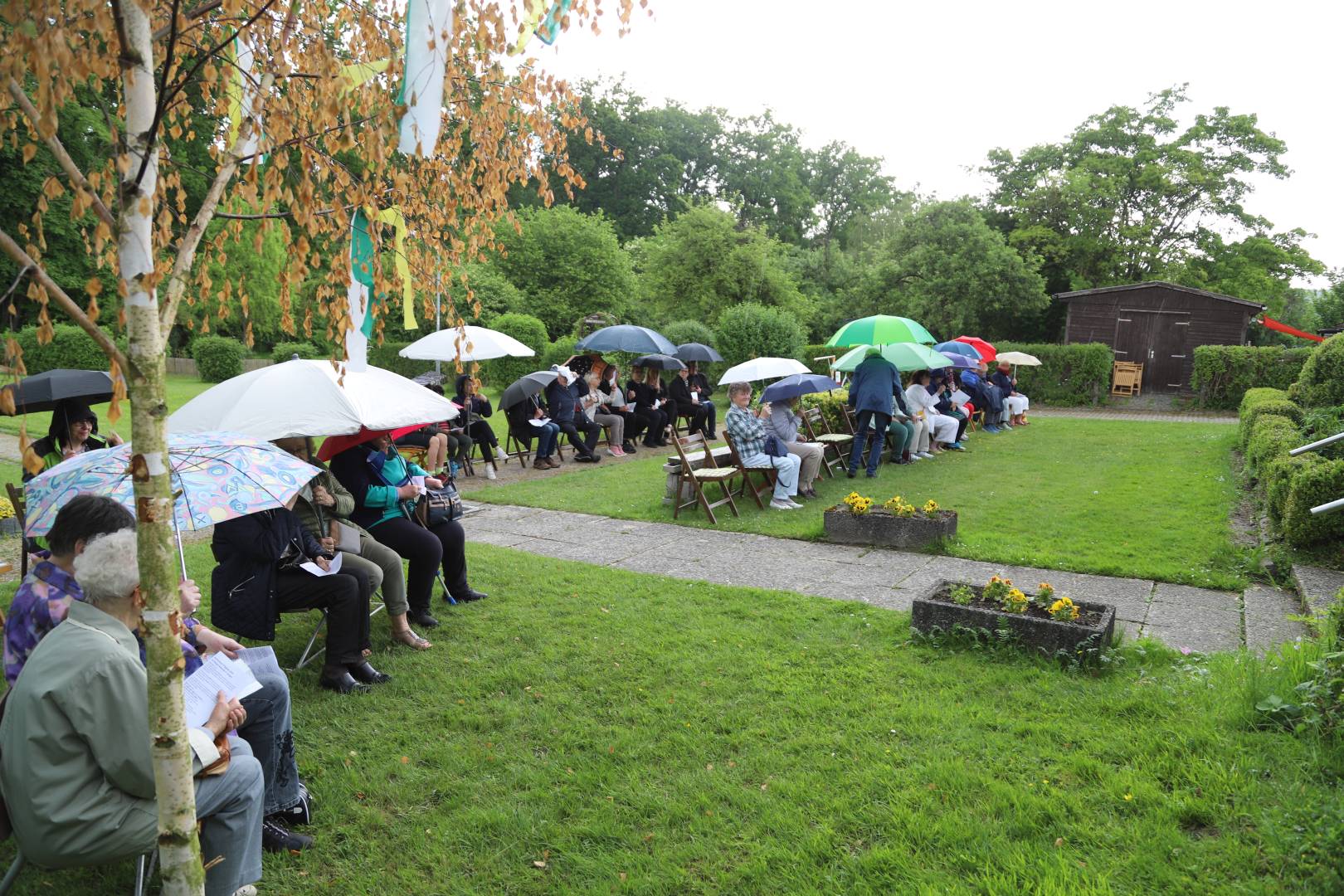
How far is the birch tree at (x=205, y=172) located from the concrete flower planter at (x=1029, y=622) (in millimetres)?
3445

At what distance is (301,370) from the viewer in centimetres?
520

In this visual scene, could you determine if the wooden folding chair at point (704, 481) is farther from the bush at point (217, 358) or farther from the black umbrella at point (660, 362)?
the bush at point (217, 358)

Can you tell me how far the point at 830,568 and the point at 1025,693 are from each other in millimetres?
2899

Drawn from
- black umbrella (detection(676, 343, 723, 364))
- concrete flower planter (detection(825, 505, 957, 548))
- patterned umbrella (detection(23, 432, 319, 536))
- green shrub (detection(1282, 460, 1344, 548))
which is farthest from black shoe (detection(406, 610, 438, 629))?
black umbrella (detection(676, 343, 723, 364))

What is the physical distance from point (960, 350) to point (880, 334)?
6339mm

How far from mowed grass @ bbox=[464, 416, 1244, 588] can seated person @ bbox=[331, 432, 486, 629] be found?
3.95 m

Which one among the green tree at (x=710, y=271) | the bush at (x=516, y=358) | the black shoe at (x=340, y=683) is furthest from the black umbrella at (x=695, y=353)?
the black shoe at (x=340, y=683)

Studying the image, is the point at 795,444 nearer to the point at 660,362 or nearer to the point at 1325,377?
the point at 660,362

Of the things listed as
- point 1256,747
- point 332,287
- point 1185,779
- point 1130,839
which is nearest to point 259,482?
point 332,287

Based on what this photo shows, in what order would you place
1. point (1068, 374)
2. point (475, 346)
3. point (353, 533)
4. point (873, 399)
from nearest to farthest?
point (353, 533) < point (873, 399) < point (475, 346) < point (1068, 374)

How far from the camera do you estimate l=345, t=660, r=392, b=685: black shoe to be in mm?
5027

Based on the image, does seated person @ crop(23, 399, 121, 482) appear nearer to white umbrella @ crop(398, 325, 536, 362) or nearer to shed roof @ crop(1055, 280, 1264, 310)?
white umbrella @ crop(398, 325, 536, 362)

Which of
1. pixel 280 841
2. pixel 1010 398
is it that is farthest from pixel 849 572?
pixel 1010 398

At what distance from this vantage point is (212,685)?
3121 millimetres
